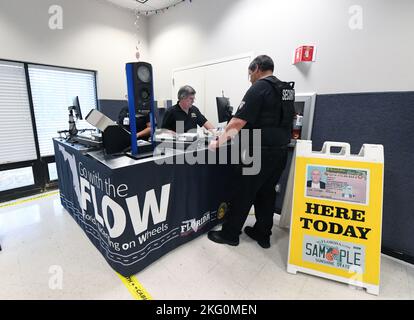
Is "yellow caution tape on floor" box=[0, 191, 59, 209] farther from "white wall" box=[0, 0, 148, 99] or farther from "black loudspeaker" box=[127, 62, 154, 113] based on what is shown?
"black loudspeaker" box=[127, 62, 154, 113]

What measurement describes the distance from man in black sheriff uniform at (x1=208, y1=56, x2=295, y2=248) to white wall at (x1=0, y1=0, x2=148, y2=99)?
9.91 ft

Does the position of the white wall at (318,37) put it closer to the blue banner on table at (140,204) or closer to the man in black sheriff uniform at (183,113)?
the man in black sheriff uniform at (183,113)

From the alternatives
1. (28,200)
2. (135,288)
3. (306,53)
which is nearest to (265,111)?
(306,53)

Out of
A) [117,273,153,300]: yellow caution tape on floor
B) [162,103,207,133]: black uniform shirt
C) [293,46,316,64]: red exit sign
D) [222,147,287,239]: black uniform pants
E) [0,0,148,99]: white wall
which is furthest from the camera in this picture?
[0,0,148,99]: white wall

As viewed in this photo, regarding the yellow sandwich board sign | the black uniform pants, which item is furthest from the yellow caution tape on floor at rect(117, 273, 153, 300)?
the yellow sandwich board sign

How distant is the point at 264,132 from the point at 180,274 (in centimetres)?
133

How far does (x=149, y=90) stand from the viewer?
164 cm

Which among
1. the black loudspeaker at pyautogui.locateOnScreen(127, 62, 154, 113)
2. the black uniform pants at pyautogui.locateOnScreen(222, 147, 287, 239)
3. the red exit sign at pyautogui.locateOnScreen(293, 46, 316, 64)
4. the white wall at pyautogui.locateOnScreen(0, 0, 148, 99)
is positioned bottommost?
the black uniform pants at pyautogui.locateOnScreen(222, 147, 287, 239)

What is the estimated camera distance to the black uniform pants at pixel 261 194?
177 centimetres

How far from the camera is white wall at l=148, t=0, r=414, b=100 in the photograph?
1846 millimetres

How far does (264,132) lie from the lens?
67.7 inches

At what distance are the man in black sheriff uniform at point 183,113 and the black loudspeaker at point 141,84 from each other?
2.87ft

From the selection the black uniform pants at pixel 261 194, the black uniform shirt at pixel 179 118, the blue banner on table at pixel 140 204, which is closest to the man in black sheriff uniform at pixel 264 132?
the black uniform pants at pixel 261 194
